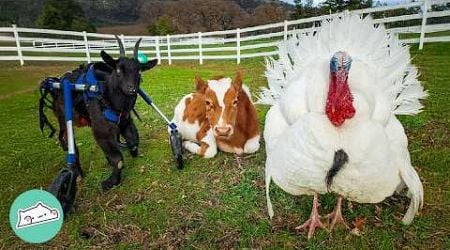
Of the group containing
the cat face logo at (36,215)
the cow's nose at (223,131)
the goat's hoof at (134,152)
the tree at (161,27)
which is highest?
the tree at (161,27)

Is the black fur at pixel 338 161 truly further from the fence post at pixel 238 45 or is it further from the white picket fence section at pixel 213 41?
the fence post at pixel 238 45

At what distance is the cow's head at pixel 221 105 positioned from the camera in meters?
3.43

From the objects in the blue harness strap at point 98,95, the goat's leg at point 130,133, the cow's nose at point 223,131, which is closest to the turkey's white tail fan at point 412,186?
the cow's nose at point 223,131

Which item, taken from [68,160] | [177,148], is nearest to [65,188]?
[68,160]

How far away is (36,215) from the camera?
224 cm

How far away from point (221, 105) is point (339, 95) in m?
1.56

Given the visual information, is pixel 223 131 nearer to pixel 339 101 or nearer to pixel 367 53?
pixel 367 53

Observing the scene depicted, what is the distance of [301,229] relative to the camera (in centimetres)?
267

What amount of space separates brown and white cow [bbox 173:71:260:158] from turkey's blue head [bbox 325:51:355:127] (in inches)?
57.0

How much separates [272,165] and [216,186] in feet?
3.41

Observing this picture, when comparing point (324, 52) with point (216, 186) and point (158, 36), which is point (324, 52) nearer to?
point (216, 186)

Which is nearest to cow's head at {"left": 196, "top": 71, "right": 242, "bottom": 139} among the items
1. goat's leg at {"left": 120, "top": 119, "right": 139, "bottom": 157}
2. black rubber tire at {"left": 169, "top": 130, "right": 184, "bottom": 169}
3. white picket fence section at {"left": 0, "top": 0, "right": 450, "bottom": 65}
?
black rubber tire at {"left": 169, "top": 130, "right": 184, "bottom": 169}

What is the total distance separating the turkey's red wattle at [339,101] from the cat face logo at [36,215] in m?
1.59

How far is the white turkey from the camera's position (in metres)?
2.05
